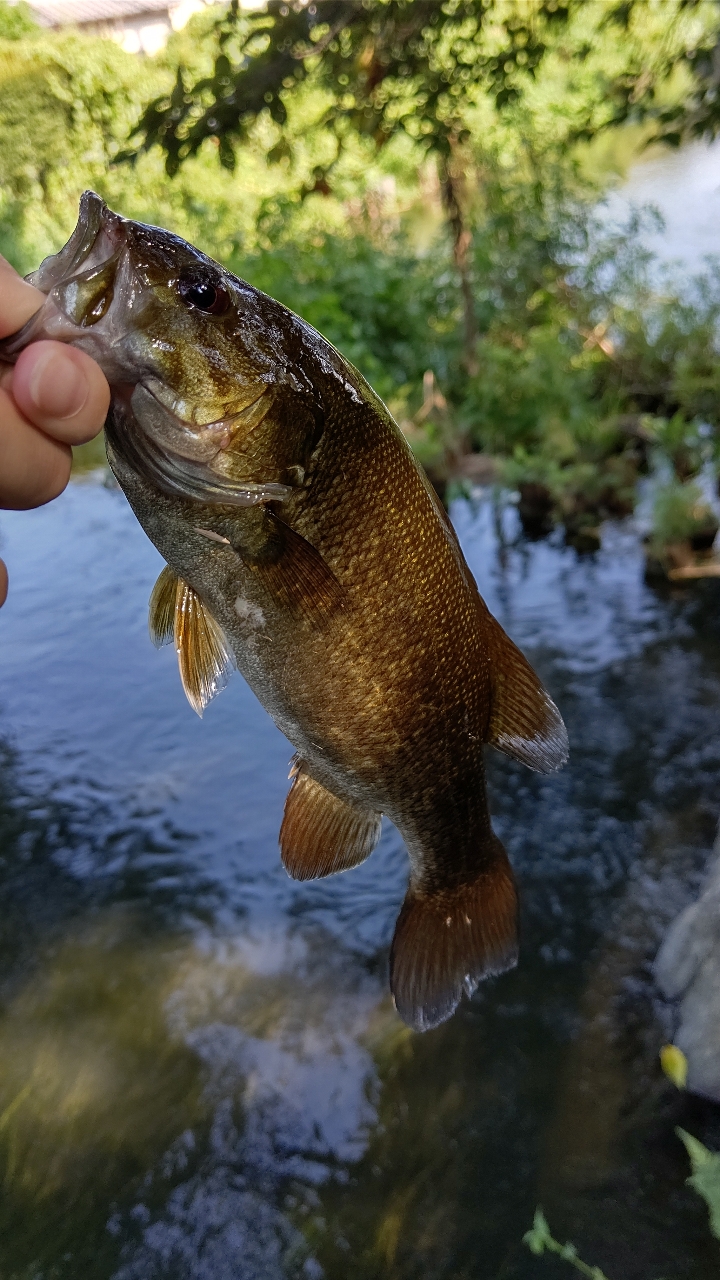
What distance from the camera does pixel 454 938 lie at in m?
1.89

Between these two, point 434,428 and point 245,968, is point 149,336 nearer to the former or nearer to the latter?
point 245,968

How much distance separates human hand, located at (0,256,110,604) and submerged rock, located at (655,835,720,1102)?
2860 millimetres

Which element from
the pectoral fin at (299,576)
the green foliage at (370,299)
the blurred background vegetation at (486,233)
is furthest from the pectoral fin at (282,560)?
the green foliage at (370,299)

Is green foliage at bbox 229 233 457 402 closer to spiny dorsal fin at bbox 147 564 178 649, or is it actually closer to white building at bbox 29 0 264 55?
spiny dorsal fin at bbox 147 564 178 649

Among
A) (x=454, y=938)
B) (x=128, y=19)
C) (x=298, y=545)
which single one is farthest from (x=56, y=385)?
(x=128, y=19)

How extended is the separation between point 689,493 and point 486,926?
15.2 ft

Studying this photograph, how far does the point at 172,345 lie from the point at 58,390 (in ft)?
0.99

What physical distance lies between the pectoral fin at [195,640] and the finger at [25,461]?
48cm

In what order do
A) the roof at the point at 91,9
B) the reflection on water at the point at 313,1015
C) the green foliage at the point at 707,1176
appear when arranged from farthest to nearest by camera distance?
the roof at the point at 91,9 → the reflection on water at the point at 313,1015 → the green foliage at the point at 707,1176

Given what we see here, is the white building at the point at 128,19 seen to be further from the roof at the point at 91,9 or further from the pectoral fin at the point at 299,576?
the pectoral fin at the point at 299,576

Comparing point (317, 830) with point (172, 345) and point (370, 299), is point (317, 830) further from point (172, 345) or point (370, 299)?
point (370, 299)

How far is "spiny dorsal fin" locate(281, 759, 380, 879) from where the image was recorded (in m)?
1.70

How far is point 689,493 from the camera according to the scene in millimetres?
5828

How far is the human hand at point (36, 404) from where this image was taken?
1006 mm
